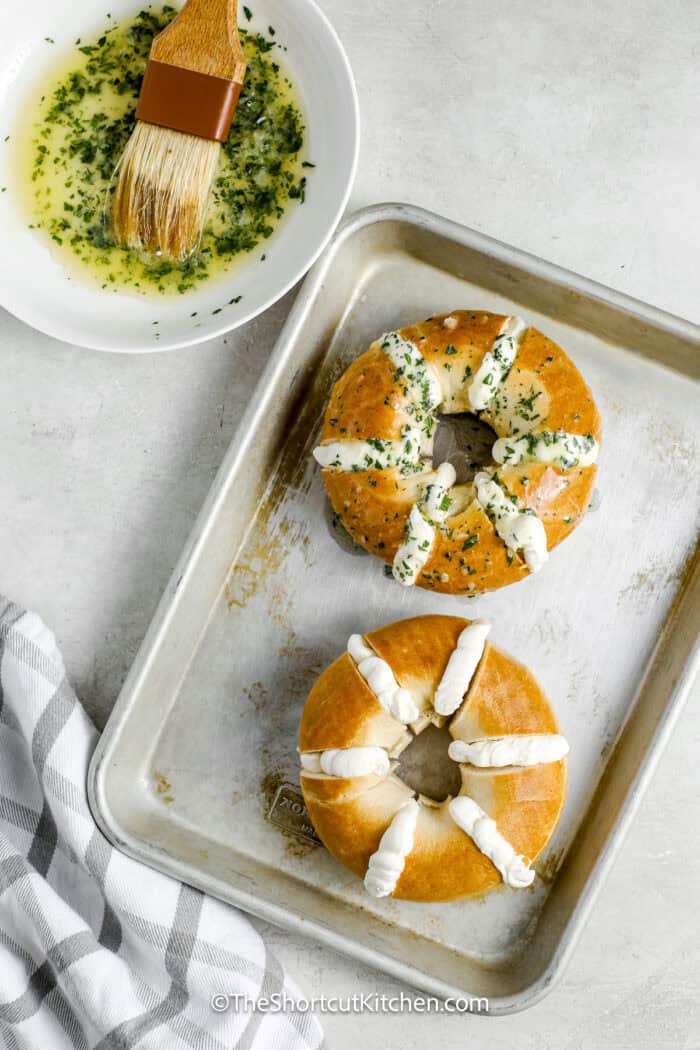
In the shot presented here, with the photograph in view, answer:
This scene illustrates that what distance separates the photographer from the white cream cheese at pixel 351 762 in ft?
6.16

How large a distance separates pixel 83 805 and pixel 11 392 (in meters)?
0.95

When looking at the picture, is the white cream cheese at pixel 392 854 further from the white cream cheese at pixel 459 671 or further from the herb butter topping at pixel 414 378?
the herb butter topping at pixel 414 378

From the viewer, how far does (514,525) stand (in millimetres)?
1877

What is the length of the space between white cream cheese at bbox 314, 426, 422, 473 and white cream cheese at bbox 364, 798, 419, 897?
0.72 m

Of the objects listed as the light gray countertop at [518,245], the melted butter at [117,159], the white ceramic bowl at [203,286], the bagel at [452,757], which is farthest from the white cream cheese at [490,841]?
the melted butter at [117,159]

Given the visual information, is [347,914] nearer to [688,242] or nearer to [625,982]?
[625,982]

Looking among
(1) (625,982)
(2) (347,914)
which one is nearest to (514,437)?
(2) (347,914)

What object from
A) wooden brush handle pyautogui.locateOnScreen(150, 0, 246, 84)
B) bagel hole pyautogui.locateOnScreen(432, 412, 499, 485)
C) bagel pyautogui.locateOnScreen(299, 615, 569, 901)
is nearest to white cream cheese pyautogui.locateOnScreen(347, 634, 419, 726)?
bagel pyautogui.locateOnScreen(299, 615, 569, 901)

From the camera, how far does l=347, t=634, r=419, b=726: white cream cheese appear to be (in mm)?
1889

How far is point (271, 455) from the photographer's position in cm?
213

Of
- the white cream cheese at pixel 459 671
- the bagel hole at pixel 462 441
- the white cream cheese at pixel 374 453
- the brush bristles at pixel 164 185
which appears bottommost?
the white cream cheese at pixel 459 671

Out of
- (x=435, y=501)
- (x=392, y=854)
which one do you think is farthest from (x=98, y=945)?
(x=435, y=501)

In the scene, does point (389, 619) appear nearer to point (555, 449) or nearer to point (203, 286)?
point (555, 449)

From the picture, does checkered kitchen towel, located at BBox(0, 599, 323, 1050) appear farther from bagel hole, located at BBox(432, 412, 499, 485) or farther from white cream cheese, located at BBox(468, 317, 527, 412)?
white cream cheese, located at BBox(468, 317, 527, 412)
